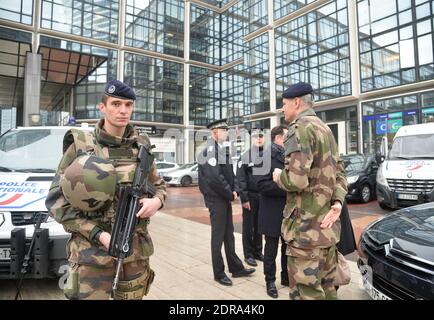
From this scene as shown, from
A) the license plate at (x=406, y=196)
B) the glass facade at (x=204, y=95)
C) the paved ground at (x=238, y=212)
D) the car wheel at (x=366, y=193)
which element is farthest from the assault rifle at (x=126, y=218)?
the glass facade at (x=204, y=95)

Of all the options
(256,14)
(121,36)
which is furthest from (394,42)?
(121,36)

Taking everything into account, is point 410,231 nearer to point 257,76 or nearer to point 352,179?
point 352,179

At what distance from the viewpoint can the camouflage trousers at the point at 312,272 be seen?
7.29 feet

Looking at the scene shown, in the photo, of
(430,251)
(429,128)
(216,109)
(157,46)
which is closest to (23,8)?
(157,46)

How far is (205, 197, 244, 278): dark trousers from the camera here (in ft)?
12.5

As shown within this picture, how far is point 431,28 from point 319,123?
59.1 ft

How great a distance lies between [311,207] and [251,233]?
2417mm

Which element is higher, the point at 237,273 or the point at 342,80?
the point at 342,80

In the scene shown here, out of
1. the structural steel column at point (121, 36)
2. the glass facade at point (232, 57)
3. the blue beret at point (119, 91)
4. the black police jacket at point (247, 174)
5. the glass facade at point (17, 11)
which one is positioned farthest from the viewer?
the structural steel column at point (121, 36)

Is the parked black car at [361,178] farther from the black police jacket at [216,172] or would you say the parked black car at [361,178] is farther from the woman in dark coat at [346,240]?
the woman in dark coat at [346,240]

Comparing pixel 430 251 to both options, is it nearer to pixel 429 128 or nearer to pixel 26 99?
pixel 429 128

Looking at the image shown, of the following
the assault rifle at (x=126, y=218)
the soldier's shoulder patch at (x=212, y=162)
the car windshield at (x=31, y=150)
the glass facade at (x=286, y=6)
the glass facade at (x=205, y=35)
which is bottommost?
the assault rifle at (x=126, y=218)

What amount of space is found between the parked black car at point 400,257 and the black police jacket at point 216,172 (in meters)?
1.60

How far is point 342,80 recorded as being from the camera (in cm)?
2005
